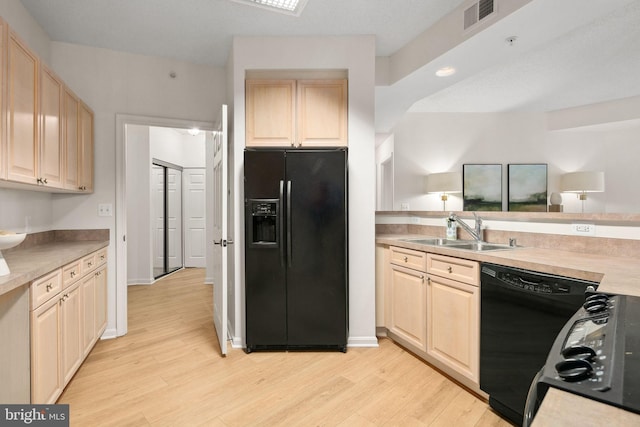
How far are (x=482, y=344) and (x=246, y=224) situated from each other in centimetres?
185

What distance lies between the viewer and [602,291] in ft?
3.46

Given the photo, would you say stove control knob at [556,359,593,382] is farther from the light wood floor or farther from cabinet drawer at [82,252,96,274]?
cabinet drawer at [82,252,96,274]

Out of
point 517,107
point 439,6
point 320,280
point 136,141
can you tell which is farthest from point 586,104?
point 136,141

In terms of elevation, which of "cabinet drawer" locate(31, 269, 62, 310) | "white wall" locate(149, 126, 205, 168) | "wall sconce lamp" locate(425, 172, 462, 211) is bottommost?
"cabinet drawer" locate(31, 269, 62, 310)

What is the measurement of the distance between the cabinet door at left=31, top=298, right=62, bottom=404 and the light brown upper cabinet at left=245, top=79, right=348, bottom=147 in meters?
1.73

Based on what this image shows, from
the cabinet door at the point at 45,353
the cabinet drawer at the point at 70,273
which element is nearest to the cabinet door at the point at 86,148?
the cabinet drawer at the point at 70,273

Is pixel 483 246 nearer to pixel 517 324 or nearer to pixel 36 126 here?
pixel 517 324

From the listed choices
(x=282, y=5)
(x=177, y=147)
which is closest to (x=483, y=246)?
(x=282, y=5)

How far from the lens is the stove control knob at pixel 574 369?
19.9 inches

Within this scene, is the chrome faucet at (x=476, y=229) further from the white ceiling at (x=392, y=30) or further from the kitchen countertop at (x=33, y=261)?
the kitchen countertop at (x=33, y=261)

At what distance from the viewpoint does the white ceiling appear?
2.17m

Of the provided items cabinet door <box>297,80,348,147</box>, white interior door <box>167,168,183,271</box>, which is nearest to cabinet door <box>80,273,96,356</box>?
cabinet door <box>297,80,348,147</box>

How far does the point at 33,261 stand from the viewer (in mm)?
1781

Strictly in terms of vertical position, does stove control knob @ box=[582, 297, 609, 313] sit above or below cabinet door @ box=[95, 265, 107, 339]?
above
